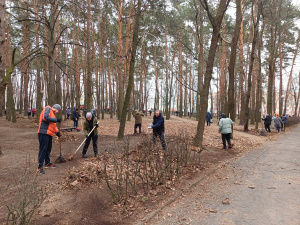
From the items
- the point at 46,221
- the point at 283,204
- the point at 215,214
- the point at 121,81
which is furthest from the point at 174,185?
the point at 121,81

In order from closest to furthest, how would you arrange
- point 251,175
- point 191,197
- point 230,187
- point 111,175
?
point 191,197
point 230,187
point 111,175
point 251,175

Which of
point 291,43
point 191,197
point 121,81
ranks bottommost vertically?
point 191,197

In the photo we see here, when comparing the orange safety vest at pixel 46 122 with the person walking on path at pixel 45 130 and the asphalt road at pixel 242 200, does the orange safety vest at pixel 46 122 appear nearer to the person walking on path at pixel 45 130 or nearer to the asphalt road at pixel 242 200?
the person walking on path at pixel 45 130

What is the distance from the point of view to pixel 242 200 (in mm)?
4129

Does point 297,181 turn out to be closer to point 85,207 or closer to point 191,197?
point 191,197

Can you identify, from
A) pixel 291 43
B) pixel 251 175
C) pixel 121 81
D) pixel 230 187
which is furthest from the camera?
pixel 291 43

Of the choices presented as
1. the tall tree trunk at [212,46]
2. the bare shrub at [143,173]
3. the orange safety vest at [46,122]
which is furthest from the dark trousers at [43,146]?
the tall tree trunk at [212,46]

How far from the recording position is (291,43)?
1070 inches

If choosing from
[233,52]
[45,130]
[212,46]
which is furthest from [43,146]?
[233,52]

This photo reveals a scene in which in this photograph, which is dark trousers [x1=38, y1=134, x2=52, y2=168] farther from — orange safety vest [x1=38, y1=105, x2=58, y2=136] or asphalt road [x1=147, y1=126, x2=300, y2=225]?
asphalt road [x1=147, y1=126, x2=300, y2=225]

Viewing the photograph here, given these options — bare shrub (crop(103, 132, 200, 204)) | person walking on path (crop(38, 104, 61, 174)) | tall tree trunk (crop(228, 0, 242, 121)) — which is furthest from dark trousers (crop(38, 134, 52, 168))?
tall tree trunk (crop(228, 0, 242, 121))

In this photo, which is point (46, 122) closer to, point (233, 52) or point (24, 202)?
point (24, 202)

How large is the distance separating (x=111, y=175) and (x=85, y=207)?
145 centimetres

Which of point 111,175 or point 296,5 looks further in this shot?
point 296,5
